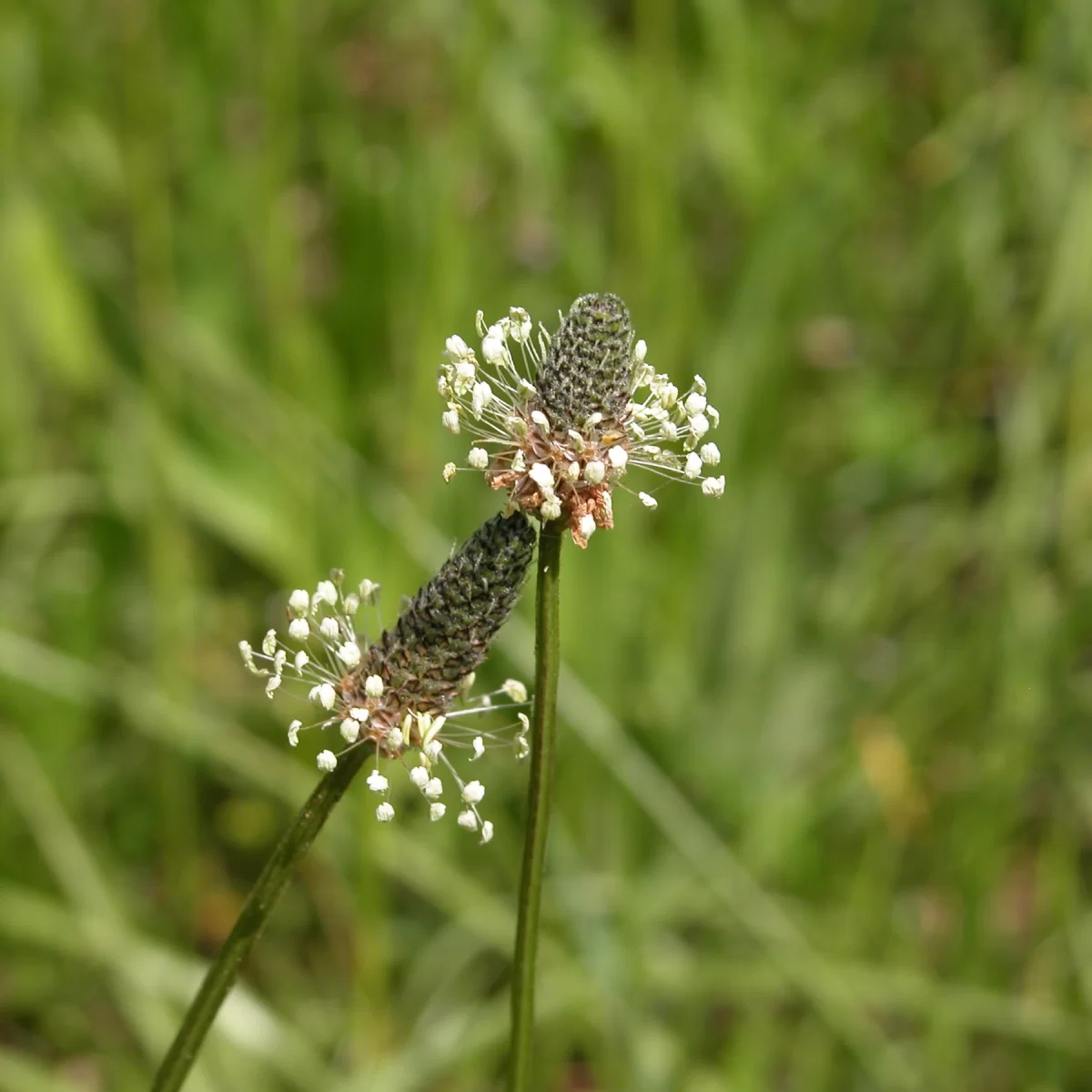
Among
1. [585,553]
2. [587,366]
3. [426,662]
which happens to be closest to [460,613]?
[426,662]

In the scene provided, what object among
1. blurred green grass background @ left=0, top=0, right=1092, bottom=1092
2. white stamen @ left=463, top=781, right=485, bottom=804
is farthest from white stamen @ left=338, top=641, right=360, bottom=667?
blurred green grass background @ left=0, top=0, right=1092, bottom=1092

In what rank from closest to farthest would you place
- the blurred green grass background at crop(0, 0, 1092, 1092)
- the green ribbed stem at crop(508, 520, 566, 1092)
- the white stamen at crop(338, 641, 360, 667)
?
the green ribbed stem at crop(508, 520, 566, 1092) < the white stamen at crop(338, 641, 360, 667) < the blurred green grass background at crop(0, 0, 1092, 1092)

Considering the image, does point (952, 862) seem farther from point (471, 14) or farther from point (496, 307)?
point (471, 14)

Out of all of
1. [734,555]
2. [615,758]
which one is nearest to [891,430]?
[734,555]

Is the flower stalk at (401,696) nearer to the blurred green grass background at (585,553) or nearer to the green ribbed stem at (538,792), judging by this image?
the green ribbed stem at (538,792)

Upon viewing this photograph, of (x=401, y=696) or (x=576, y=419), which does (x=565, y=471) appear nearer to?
(x=576, y=419)

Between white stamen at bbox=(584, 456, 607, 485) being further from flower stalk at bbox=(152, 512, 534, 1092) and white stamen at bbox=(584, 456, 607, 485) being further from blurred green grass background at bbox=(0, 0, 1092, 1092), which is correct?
blurred green grass background at bbox=(0, 0, 1092, 1092)

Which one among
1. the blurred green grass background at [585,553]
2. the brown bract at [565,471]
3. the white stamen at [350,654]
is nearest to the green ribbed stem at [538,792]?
the brown bract at [565,471]
